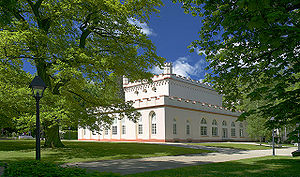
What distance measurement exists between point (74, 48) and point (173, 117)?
2177cm

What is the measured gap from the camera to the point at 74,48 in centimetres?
1675

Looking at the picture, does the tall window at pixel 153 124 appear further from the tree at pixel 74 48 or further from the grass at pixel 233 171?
the grass at pixel 233 171

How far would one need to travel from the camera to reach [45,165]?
6949 mm

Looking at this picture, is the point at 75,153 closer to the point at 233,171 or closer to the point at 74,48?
the point at 74,48

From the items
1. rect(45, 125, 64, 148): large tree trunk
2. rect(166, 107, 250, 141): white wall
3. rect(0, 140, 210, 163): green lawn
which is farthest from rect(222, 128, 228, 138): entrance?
rect(45, 125, 64, 148): large tree trunk

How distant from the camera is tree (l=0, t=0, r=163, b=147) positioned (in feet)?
50.7

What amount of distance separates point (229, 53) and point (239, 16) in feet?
11.3

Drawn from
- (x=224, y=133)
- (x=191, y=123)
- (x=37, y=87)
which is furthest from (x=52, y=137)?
(x=224, y=133)

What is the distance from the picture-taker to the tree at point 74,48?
15461 millimetres

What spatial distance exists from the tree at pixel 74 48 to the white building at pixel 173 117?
15435mm

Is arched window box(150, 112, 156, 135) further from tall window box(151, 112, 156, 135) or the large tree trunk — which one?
the large tree trunk

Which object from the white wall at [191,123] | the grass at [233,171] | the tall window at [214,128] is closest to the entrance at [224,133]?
the white wall at [191,123]

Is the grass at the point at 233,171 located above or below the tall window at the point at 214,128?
above

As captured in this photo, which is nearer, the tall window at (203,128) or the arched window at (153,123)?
the arched window at (153,123)
